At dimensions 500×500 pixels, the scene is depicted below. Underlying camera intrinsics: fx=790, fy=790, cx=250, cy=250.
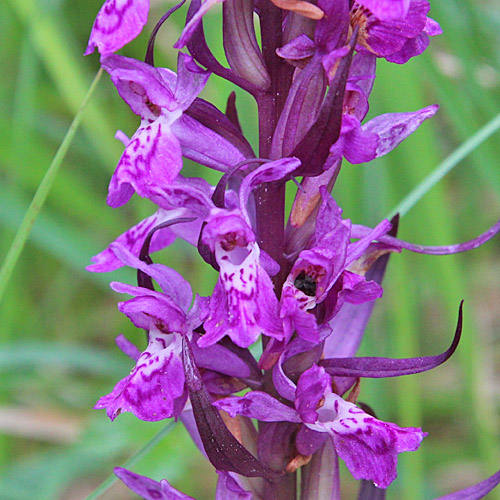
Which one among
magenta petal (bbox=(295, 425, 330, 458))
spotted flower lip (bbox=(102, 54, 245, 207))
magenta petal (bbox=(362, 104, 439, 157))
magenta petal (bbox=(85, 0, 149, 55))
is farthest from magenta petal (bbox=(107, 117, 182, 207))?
magenta petal (bbox=(295, 425, 330, 458))

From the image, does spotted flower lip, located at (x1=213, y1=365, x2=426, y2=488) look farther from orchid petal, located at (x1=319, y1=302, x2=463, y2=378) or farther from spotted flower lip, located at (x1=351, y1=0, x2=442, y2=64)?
spotted flower lip, located at (x1=351, y1=0, x2=442, y2=64)

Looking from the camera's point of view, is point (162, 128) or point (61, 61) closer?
point (162, 128)

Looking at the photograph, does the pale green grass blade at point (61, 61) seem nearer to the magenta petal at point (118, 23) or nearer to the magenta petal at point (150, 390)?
the magenta petal at point (118, 23)

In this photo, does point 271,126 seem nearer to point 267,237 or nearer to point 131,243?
point 267,237

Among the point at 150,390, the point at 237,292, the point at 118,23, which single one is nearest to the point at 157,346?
the point at 150,390

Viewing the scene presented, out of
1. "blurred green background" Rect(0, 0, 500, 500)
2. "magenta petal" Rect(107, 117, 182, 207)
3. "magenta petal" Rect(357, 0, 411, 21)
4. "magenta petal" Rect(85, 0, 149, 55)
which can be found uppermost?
"magenta petal" Rect(85, 0, 149, 55)

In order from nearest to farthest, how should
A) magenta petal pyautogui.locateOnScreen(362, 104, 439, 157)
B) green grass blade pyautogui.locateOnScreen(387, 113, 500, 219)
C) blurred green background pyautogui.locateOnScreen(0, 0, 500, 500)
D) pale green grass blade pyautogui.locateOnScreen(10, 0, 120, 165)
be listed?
magenta petal pyautogui.locateOnScreen(362, 104, 439, 157)
green grass blade pyautogui.locateOnScreen(387, 113, 500, 219)
blurred green background pyautogui.locateOnScreen(0, 0, 500, 500)
pale green grass blade pyautogui.locateOnScreen(10, 0, 120, 165)

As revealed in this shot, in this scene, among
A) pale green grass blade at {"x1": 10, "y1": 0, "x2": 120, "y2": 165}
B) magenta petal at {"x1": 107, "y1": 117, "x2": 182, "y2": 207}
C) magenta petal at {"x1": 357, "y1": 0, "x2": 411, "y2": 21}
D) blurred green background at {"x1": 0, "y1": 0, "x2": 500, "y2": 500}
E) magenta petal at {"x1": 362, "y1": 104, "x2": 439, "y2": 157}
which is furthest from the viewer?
pale green grass blade at {"x1": 10, "y1": 0, "x2": 120, "y2": 165}
